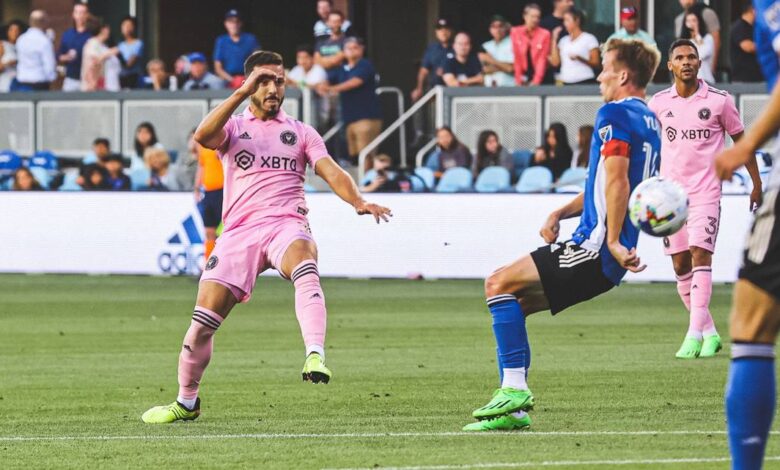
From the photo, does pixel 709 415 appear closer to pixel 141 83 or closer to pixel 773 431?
pixel 773 431

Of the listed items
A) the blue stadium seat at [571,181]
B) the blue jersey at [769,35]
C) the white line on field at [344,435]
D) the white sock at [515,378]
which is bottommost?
the blue stadium seat at [571,181]

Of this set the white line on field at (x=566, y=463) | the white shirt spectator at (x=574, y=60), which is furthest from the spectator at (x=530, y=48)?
the white line on field at (x=566, y=463)

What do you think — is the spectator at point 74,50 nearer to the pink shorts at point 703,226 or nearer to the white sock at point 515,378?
the pink shorts at point 703,226

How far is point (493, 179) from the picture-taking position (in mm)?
23547

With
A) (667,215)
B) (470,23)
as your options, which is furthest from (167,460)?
(470,23)

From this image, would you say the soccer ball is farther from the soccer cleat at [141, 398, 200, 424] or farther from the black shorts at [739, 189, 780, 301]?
the soccer cleat at [141, 398, 200, 424]

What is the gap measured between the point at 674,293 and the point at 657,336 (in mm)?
5299

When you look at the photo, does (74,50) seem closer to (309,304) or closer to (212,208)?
(212,208)

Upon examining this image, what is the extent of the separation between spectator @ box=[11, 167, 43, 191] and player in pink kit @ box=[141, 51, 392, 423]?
51.7 ft

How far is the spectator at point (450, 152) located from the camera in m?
24.1

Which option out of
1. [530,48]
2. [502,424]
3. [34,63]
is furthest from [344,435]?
[34,63]

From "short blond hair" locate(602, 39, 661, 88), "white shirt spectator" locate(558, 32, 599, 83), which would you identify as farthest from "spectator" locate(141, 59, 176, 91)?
"short blond hair" locate(602, 39, 661, 88)

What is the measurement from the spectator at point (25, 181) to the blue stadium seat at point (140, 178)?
137 cm

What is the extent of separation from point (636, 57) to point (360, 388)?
3493 mm
